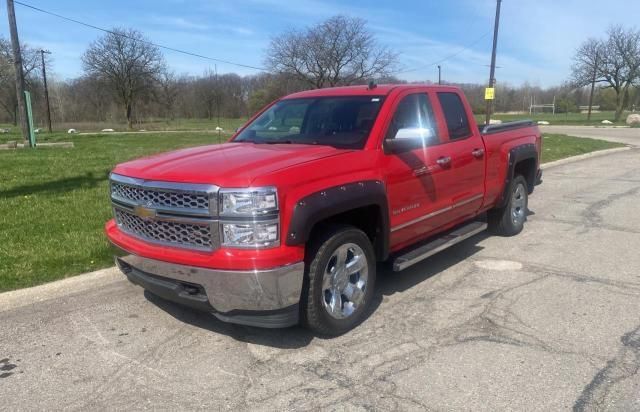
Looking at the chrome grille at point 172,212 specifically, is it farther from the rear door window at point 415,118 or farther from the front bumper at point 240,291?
the rear door window at point 415,118

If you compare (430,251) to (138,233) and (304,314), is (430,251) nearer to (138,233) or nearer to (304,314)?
(304,314)

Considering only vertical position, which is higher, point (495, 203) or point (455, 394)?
point (495, 203)

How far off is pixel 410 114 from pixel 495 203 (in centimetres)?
214

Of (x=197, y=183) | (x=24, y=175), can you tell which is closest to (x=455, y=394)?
(x=197, y=183)

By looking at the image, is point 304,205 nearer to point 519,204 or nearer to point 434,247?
point 434,247

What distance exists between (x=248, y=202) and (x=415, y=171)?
5.82ft

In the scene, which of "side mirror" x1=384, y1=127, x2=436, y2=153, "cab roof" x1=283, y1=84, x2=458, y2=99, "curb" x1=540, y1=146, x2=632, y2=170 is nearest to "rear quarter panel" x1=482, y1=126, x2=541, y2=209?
"cab roof" x1=283, y1=84, x2=458, y2=99

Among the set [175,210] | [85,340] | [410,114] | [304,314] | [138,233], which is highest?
[410,114]

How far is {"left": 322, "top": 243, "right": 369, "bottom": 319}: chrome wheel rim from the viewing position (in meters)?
3.83

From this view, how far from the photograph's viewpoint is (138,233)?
3889 mm

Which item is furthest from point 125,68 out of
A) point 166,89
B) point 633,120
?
point 633,120

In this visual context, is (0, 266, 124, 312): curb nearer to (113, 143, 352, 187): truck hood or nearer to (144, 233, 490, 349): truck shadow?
(144, 233, 490, 349): truck shadow

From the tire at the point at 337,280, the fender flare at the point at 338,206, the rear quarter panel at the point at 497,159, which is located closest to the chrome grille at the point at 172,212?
the fender flare at the point at 338,206

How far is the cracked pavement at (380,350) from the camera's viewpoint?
3102 mm
